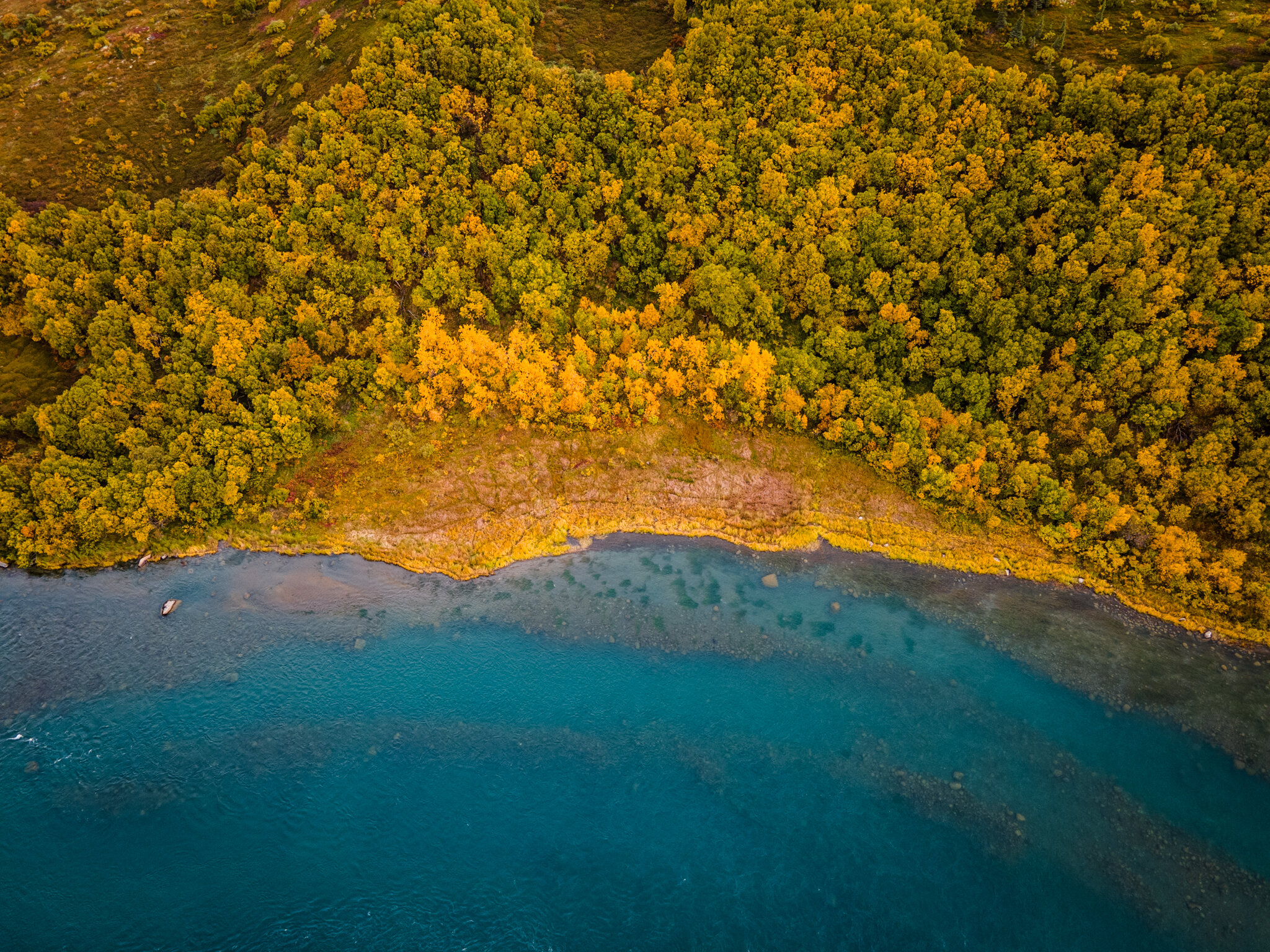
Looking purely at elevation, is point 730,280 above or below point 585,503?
above

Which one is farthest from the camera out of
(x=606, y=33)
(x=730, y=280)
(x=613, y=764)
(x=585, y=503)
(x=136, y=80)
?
(x=136, y=80)

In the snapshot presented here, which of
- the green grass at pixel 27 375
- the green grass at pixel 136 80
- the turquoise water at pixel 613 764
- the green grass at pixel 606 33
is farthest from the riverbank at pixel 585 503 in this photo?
the green grass at pixel 606 33

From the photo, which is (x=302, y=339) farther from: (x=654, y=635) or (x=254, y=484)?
(x=654, y=635)

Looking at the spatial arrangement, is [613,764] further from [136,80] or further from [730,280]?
[136,80]

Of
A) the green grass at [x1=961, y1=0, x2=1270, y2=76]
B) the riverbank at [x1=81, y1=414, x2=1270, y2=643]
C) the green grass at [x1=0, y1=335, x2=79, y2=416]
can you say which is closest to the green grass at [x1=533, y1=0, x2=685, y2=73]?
the green grass at [x1=961, y1=0, x2=1270, y2=76]

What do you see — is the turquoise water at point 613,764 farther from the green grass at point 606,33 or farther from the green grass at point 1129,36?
the green grass at point 606,33

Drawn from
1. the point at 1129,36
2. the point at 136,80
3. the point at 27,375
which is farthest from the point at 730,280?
the point at 136,80

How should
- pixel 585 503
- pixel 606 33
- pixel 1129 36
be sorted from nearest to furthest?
pixel 585 503, pixel 1129 36, pixel 606 33
